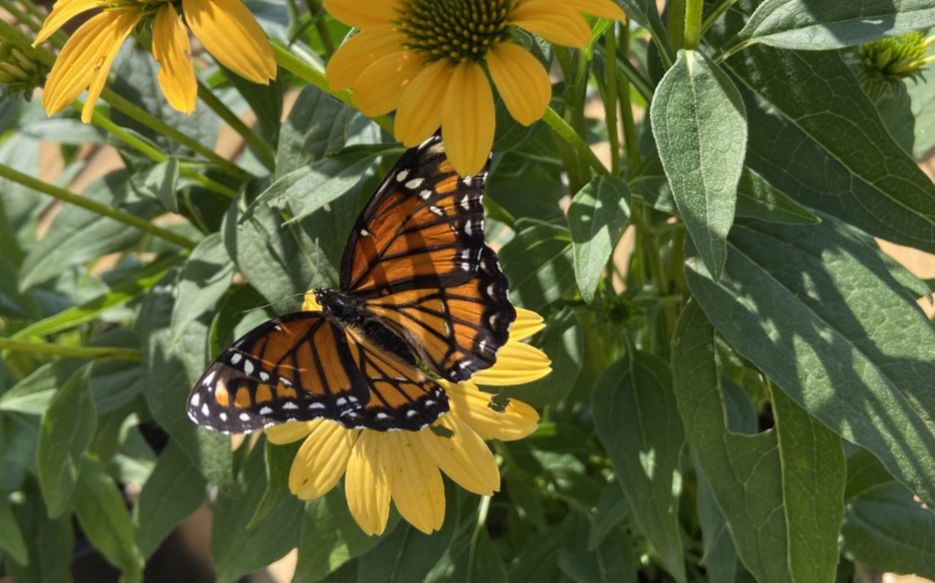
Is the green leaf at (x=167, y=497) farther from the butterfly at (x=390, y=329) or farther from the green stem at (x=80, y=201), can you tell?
the butterfly at (x=390, y=329)

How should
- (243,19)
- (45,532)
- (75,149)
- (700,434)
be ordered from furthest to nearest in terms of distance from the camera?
(75,149), (45,532), (700,434), (243,19)

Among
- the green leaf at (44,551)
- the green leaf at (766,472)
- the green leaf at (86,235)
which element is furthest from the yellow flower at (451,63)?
the green leaf at (44,551)

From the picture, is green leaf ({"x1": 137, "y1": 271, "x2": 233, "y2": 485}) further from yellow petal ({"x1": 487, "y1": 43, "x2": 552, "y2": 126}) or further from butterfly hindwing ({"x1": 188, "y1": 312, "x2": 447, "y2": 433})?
yellow petal ({"x1": 487, "y1": 43, "x2": 552, "y2": 126})

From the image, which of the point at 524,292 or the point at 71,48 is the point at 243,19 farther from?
the point at 524,292

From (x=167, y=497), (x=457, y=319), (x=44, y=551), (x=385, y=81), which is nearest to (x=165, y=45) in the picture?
(x=385, y=81)

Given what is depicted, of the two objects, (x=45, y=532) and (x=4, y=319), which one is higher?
(x=4, y=319)

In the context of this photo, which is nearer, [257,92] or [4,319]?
[257,92]

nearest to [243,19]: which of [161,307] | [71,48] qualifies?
[71,48]
